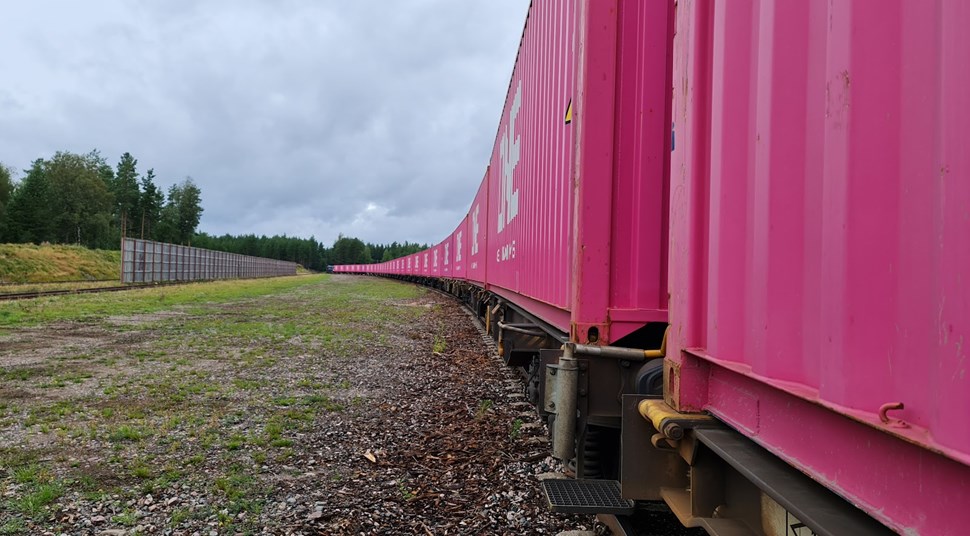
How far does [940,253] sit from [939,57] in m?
0.35

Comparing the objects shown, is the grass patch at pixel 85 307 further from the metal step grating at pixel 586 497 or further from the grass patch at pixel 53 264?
the grass patch at pixel 53 264

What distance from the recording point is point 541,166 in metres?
5.02

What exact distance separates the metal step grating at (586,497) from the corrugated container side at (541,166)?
107 cm

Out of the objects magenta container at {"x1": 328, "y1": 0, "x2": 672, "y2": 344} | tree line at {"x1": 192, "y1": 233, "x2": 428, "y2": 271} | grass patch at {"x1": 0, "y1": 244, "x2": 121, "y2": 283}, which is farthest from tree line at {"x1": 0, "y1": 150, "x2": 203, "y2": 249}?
magenta container at {"x1": 328, "y1": 0, "x2": 672, "y2": 344}

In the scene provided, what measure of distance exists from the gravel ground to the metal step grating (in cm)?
45

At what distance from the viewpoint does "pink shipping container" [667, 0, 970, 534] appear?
95cm

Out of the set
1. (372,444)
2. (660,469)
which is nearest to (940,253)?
(660,469)

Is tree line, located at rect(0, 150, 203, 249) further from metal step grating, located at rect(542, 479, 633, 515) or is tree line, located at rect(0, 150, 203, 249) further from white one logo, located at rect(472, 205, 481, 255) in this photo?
metal step grating, located at rect(542, 479, 633, 515)

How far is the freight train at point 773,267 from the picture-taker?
99cm

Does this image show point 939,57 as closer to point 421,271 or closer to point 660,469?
point 660,469

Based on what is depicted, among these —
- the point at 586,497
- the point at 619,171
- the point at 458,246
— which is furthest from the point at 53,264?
the point at 586,497

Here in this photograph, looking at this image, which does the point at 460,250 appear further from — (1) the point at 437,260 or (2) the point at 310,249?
(2) the point at 310,249

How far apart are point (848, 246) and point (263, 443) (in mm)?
4539

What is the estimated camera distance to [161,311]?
1518cm
